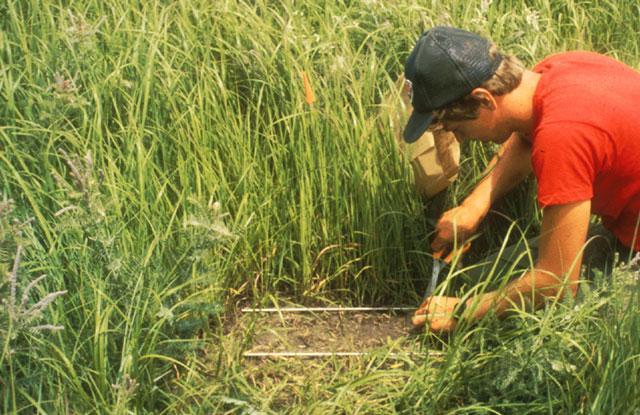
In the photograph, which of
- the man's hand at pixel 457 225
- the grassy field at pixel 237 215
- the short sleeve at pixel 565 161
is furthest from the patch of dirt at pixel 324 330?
the short sleeve at pixel 565 161

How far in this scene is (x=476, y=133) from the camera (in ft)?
7.93

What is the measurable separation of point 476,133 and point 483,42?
0.81ft

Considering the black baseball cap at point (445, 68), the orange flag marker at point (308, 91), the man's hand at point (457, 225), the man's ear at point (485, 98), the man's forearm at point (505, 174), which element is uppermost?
the black baseball cap at point (445, 68)

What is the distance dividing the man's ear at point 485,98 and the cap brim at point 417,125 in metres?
0.14

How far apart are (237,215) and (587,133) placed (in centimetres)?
105

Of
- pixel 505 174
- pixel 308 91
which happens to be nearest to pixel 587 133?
pixel 505 174

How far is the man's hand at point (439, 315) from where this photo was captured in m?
2.50

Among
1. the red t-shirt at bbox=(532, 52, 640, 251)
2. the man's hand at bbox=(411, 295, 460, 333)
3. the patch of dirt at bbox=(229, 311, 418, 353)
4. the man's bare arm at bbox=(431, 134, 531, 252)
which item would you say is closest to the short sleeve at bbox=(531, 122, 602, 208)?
the red t-shirt at bbox=(532, 52, 640, 251)

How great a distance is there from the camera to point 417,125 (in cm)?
243

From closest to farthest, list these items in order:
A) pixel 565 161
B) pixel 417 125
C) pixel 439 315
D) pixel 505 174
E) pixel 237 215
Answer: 1. pixel 565 161
2. pixel 417 125
3. pixel 439 315
4. pixel 237 215
5. pixel 505 174

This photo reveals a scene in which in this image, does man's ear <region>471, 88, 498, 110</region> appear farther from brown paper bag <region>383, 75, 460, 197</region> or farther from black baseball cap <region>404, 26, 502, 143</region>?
brown paper bag <region>383, 75, 460, 197</region>

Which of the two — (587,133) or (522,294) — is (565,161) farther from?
(522,294)

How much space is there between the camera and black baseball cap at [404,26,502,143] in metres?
2.31

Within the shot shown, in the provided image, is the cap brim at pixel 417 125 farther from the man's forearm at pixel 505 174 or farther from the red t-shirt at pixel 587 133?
the man's forearm at pixel 505 174
